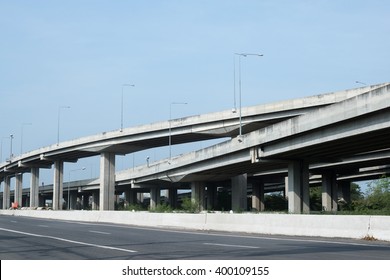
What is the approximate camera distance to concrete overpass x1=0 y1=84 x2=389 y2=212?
40.0m

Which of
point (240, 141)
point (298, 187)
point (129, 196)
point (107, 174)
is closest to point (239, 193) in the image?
point (107, 174)

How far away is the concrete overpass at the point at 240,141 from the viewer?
40.0m

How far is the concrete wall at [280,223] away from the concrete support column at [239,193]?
2987 centimetres

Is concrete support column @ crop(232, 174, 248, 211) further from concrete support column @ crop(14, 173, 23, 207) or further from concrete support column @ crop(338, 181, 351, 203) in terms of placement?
concrete support column @ crop(14, 173, 23, 207)

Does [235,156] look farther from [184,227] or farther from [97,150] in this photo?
[97,150]

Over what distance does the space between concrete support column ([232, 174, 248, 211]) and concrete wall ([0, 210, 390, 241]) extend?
29.9 metres

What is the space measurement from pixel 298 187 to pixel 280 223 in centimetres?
2168

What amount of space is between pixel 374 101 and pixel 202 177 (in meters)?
42.0

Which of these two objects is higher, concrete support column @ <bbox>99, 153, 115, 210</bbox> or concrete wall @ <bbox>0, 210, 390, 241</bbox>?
concrete support column @ <bbox>99, 153, 115, 210</bbox>

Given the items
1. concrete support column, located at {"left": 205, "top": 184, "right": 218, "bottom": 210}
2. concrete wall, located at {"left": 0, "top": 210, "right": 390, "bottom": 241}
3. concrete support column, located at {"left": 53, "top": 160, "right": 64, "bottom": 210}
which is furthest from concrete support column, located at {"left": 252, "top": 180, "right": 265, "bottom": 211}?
concrete wall, located at {"left": 0, "top": 210, "right": 390, "bottom": 241}

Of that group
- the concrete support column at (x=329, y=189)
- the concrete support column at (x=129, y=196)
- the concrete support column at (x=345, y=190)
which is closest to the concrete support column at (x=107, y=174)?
the concrete support column at (x=329, y=189)

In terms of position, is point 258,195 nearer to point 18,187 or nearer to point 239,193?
point 239,193

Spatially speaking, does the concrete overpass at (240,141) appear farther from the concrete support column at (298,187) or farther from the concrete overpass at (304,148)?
the concrete support column at (298,187)
